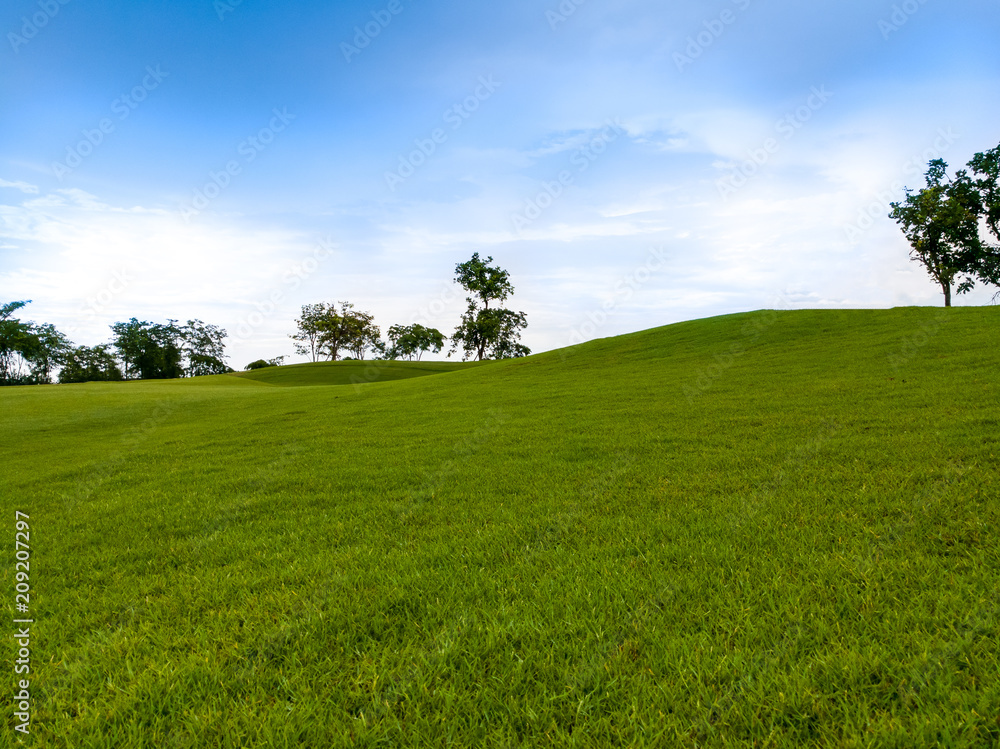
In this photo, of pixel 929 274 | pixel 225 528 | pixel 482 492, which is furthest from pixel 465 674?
pixel 929 274

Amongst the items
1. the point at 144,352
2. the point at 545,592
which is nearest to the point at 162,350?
the point at 144,352

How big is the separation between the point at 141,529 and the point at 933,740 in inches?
292

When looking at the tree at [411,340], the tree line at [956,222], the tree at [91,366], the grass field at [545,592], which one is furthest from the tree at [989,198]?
the tree at [91,366]

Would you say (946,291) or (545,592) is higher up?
(946,291)

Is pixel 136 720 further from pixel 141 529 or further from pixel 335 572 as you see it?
pixel 141 529

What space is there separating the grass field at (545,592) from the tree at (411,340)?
326 ft

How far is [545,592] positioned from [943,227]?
2058 inches

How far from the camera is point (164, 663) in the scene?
3.26 m

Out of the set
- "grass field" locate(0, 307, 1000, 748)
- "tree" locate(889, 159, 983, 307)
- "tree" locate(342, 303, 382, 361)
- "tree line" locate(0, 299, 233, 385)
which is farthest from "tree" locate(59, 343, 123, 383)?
"tree" locate(889, 159, 983, 307)

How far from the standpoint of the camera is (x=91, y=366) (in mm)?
93375

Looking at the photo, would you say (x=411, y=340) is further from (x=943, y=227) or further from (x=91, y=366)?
(x=943, y=227)

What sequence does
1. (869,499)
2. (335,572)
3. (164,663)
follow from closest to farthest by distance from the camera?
(164,663) < (335,572) < (869,499)

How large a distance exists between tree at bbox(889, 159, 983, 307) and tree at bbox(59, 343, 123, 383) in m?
115

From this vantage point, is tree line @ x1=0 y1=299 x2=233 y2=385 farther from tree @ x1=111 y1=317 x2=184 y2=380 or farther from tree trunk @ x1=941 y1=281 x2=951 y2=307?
tree trunk @ x1=941 y1=281 x2=951 y2=307
